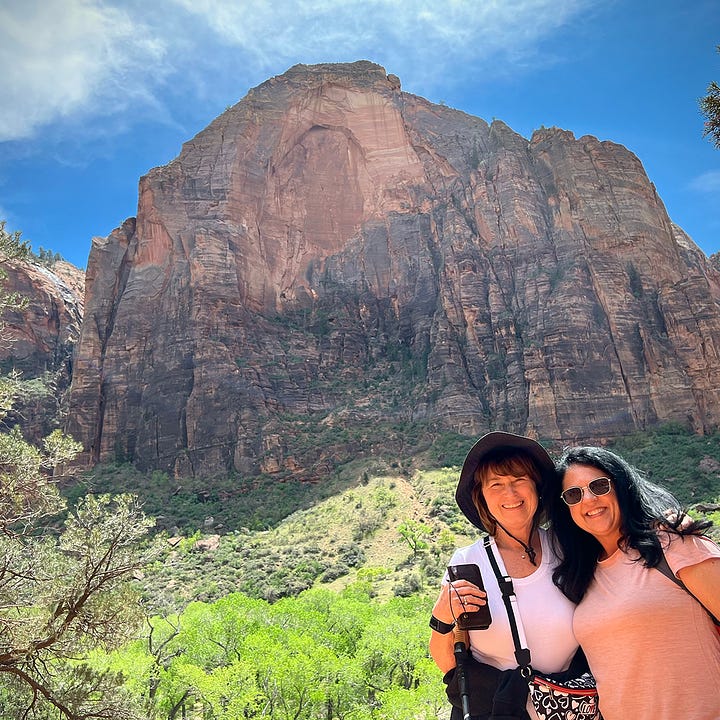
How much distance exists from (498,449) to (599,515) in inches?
25.5

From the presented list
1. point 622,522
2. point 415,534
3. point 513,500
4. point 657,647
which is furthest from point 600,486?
point 415,534

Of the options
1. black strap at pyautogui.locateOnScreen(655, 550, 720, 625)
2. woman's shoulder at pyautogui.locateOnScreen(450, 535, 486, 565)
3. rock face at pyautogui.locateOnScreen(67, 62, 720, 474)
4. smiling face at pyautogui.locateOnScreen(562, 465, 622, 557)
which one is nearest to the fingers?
woman's shoulder at pyautogui.locateOnScreen(450, 535, 486, 565)

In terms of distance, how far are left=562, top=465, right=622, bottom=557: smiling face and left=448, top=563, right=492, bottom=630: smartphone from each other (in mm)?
611

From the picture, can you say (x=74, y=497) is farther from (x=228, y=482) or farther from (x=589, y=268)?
(x=589, y=268)

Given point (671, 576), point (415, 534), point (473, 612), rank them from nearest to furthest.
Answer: point (671, 576)
point (473, 612)
point (415, 534)

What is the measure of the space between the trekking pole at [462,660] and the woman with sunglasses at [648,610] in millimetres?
534

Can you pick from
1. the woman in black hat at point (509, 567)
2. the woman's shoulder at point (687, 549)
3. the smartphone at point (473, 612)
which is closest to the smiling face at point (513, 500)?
the woman in black hat at point (509, 567)

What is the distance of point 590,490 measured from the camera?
2736mm

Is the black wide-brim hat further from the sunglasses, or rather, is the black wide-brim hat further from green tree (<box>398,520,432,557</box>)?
green tree (<box>398,520,432,557</box>)

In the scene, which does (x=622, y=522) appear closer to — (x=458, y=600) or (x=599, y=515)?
(x=599, y=515)

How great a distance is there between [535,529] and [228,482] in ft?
159

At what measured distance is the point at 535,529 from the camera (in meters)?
2.89

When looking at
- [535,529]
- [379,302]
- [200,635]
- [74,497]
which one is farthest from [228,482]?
[535,529]

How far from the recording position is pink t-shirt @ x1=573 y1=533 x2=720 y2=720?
7.21 feet
